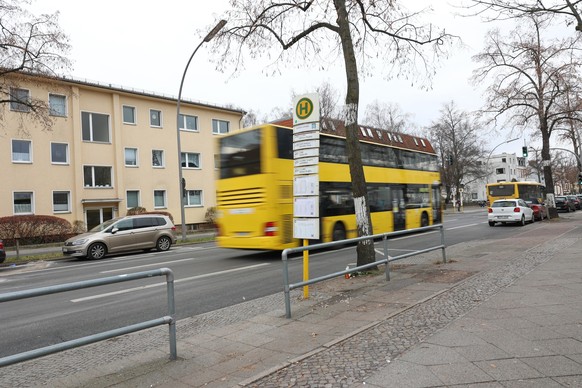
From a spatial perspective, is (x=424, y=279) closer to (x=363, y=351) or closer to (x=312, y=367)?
(x=363, y=351)

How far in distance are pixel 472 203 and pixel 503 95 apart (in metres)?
61.7

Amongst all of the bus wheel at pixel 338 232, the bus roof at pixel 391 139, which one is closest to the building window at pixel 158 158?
the bus roof at pixel 391 139

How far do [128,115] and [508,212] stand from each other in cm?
2507

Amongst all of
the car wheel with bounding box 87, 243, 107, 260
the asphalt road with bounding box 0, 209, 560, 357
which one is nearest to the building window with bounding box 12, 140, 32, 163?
the car wheel with bounding box 87, 243, 107, 260

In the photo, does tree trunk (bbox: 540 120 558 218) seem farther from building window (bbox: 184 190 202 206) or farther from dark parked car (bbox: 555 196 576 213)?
building window (bbox: 184 190 202 206)

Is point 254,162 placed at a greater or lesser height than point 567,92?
lesser

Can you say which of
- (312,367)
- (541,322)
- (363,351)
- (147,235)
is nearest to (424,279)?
(541,322)

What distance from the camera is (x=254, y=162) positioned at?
1205 centimetres

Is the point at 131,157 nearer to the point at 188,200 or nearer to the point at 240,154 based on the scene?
the point at 188,200

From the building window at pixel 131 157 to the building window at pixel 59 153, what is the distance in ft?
12.5

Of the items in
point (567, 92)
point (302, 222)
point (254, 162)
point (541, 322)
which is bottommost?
point (541, 322)

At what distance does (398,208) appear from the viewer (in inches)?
698

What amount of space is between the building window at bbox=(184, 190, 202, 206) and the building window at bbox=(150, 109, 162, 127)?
5.45 m

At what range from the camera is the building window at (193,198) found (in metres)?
31.7
